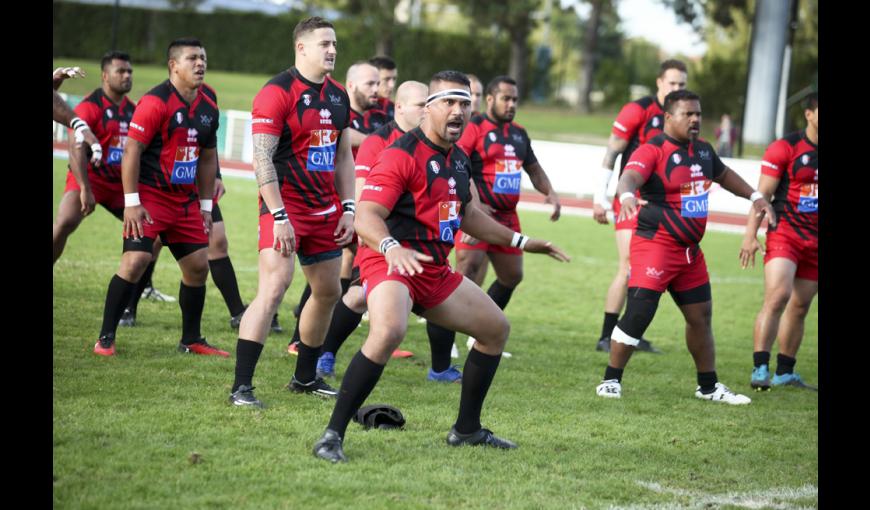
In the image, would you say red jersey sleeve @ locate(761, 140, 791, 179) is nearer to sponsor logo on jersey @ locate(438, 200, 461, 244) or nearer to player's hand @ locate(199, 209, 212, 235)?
sponsor logo on jersey @ locate(438, 200, 461, 244)

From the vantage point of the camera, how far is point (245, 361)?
6.77 metres

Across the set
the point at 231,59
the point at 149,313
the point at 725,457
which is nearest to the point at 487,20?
the point at 231,59

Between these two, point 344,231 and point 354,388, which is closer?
point 354,388

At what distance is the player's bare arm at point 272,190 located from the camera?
658 centimetres

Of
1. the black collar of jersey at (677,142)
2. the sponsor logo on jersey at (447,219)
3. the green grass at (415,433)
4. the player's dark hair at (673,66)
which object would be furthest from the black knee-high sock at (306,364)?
the player's dark hair at (673,66)

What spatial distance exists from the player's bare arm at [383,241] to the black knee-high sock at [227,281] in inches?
159

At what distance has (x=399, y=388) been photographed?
25.5ft

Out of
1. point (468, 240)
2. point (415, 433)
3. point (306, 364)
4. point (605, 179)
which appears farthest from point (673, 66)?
point (415, 433)

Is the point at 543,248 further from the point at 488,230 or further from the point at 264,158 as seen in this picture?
the point at 264,158

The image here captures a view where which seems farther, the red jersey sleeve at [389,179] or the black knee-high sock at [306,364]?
the black knee-high sock at [306,364]

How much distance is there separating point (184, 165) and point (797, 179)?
16.1 ft

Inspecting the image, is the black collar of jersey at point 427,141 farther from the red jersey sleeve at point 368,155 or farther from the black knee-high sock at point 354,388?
the red jersey sleeve at point 368,155
